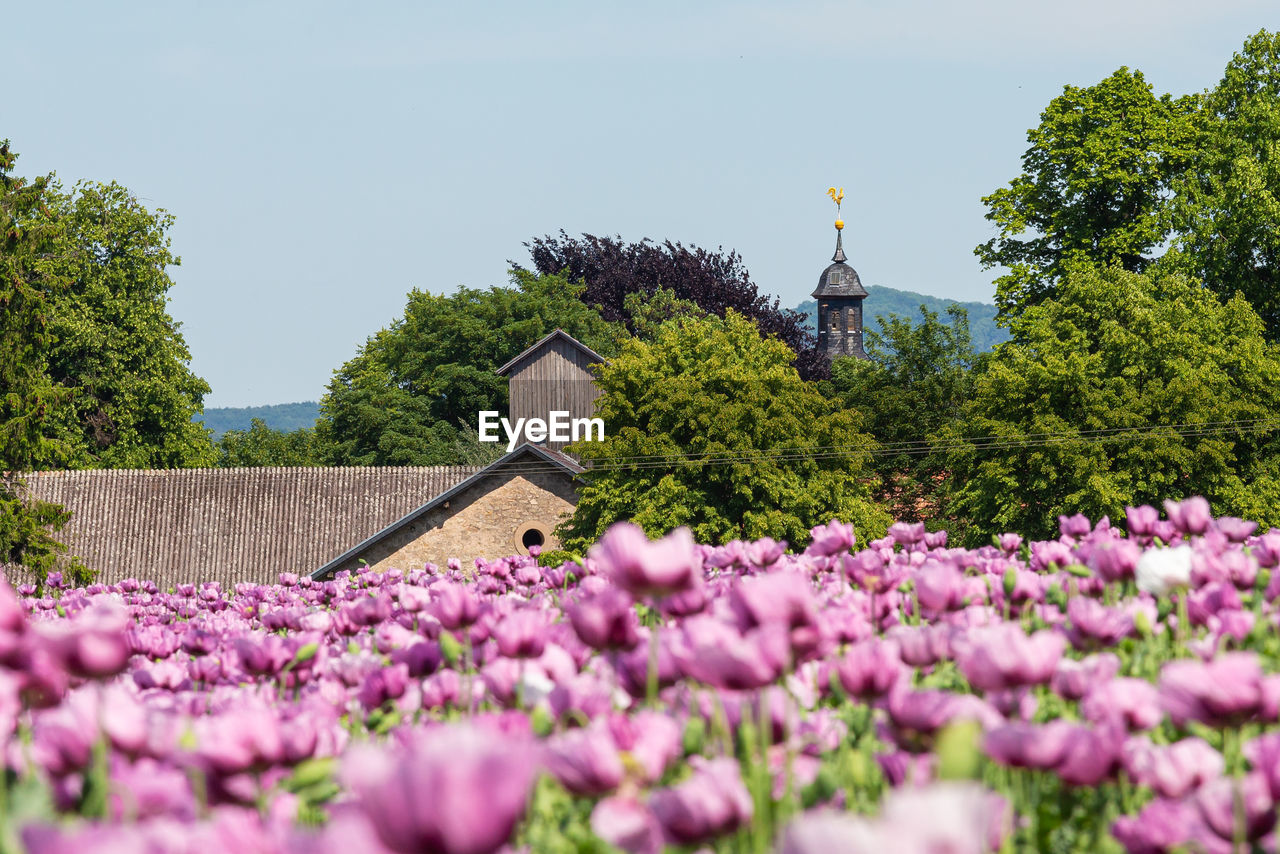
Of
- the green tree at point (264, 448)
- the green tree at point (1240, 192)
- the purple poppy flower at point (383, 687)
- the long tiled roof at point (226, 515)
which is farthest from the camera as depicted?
the green tree at point (264, 448)

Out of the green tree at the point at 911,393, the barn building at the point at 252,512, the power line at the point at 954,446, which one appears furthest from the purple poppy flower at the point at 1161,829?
the green tree at the point at 911,393

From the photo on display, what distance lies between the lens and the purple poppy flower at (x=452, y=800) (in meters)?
1.52

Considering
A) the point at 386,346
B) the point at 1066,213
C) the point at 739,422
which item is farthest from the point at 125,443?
the point at 1066,213

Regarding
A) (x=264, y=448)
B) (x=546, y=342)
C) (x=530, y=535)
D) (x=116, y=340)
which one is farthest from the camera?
(x=264, y=448)

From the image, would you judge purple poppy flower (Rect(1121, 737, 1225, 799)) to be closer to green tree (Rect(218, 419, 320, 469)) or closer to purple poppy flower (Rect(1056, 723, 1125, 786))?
purple poppy flower (Rect(1056, 723, 1125, 786))

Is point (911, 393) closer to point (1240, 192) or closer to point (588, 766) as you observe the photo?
point (1240, 192)

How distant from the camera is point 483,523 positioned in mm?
38062

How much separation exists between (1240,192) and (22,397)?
30255 mm

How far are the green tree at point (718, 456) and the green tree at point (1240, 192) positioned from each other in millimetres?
10103

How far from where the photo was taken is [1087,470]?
3180 centimetres

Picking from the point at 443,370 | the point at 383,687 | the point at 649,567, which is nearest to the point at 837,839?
the point at 649,567

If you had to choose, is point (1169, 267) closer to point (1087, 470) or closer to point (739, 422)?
point (1087, 470)

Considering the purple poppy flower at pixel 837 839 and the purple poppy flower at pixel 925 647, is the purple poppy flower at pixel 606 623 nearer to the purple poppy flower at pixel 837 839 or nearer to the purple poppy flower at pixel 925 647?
the purple poppy flower at pixel 925 647

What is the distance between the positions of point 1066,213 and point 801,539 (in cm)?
1328
